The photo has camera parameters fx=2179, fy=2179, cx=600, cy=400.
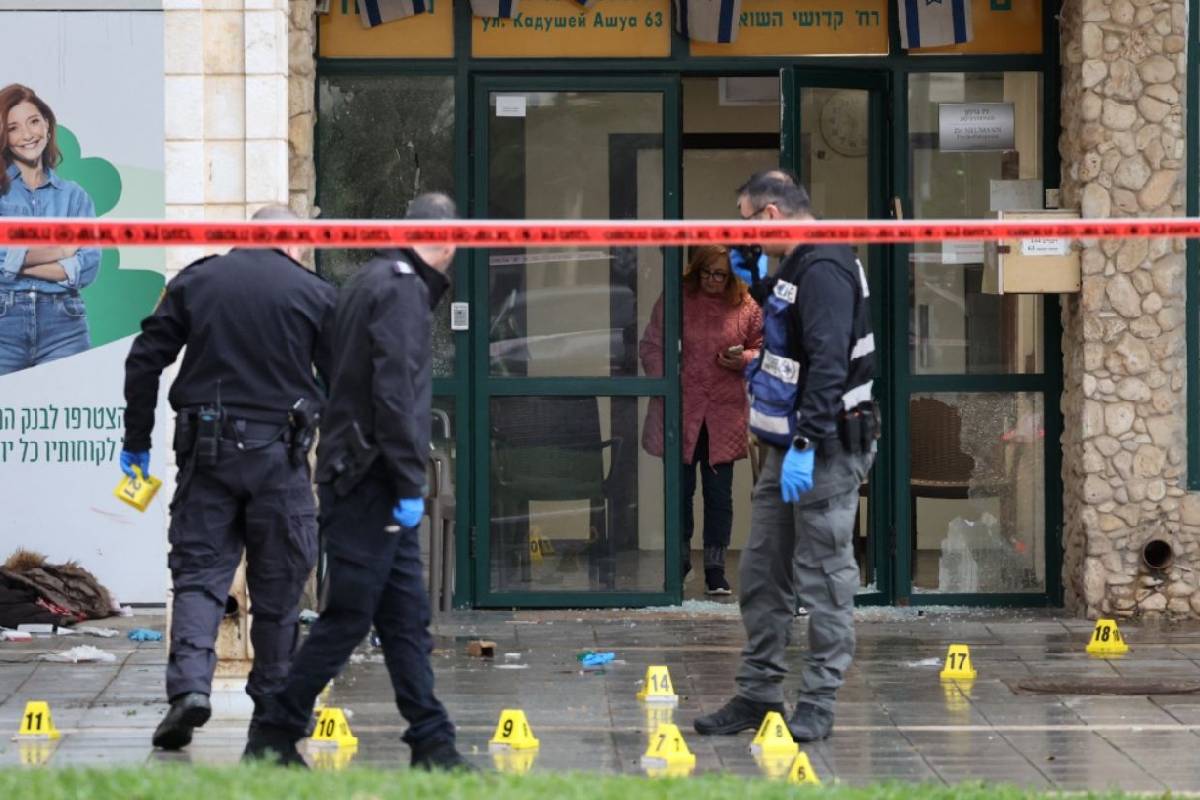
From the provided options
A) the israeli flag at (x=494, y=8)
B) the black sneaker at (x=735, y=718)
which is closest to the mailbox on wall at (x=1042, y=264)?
the israeli flag at (x=494, y=8)

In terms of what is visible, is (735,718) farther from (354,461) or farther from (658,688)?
(354,461)

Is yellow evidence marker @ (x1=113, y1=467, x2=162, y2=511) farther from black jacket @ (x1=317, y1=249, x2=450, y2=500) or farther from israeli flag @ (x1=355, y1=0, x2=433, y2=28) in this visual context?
israeli flag @ (x1=355, y1=0, x2=433, y2=28)

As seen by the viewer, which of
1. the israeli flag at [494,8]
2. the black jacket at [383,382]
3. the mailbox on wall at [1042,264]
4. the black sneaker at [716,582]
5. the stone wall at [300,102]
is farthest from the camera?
the black sneaker at [716,582]

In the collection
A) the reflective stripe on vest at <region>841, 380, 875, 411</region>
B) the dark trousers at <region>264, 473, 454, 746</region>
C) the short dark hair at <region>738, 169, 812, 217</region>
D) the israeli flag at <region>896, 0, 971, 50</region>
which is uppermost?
the israeli flag at <region>896, 0, 971, 50</region>

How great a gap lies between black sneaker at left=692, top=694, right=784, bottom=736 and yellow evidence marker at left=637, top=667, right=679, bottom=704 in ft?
2.12

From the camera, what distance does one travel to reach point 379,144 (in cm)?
1125

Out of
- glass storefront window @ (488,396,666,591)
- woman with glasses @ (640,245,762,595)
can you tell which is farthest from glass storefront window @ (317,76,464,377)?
woman with glasses @ (640,245,762,595)

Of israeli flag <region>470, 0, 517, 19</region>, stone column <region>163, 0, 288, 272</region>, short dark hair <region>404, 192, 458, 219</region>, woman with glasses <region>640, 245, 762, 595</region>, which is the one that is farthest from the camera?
woman with glasses <region>640, 245, 762, 595</region>

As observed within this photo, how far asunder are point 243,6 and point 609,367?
333 cm

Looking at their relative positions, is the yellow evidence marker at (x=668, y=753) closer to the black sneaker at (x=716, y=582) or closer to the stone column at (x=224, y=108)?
the stone column at (x=224, y=108)

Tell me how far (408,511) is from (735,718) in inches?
69.4

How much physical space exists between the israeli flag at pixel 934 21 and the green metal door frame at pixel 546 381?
1.23 m

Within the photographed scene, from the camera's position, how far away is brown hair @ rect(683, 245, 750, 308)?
1170 cm

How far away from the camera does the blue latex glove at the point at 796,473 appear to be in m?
7.80
